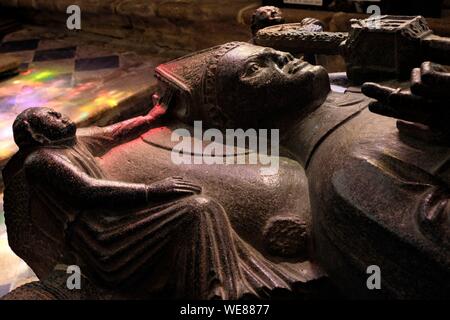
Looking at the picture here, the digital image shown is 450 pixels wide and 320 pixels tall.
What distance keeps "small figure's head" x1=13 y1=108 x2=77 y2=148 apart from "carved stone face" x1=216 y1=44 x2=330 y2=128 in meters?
0.59

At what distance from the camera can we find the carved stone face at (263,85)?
185cm

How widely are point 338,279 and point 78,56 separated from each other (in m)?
4.14

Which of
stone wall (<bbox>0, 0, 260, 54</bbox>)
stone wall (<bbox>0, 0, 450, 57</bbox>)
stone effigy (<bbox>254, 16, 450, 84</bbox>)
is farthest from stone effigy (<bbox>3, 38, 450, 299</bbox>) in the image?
stone wall (<bbox>0, 0, 260, 54</bbox>)

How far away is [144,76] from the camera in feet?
14.5

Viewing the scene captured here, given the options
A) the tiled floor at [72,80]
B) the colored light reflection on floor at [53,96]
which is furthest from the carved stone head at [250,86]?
the colored light reflection on floor at [53,96]

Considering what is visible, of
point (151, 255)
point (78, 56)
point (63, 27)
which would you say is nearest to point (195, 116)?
point (151, 255)

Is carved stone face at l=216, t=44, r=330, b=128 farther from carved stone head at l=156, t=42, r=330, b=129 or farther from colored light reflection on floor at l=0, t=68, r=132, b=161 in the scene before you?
colored light reflection on floor at l=0, t=68, r=132, b=161

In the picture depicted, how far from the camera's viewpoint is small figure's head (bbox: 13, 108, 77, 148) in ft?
5.75

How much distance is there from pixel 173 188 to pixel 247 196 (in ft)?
0.85

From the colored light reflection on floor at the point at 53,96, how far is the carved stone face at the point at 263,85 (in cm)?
198

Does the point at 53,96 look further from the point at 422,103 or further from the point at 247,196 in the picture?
the point at 422,103

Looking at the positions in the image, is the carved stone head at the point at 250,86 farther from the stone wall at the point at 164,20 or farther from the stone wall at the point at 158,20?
the stone wall at the point at 158,20

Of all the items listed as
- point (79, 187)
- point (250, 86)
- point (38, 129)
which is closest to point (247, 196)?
point (250, 86)

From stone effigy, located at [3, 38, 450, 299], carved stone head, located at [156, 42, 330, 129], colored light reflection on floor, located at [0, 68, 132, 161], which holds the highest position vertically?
carved stone head, located at [156, 42, 330, 129]
